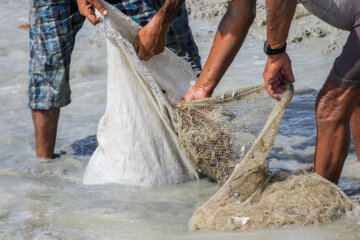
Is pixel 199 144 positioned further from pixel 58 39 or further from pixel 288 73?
pixel 58 39

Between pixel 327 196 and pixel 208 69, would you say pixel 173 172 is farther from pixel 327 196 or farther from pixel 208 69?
pixel 327 196

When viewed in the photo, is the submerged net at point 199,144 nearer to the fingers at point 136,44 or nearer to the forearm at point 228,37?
the fingers at point 136,44

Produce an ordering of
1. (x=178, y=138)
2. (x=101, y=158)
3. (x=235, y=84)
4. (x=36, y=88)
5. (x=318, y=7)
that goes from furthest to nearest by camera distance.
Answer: (x=235, y=84) → (x=36, y=88) → (x=101, y=158) → (x=178, y=138) → (x=318, y=7)

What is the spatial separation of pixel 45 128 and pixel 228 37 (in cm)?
141

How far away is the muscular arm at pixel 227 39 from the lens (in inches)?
113

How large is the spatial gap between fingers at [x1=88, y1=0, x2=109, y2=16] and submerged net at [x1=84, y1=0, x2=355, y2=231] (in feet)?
0.09

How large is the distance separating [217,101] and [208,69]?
0.18 meters

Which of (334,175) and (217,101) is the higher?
(217,101)

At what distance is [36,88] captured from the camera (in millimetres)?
3625

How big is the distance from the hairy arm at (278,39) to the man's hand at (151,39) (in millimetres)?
587

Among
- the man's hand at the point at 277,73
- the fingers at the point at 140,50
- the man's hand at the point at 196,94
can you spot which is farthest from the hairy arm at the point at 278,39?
the fingers at the point at 140,50

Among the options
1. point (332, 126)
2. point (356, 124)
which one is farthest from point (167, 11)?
point (356, 124)

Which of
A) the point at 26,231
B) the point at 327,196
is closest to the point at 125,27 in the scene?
the point at 26,231

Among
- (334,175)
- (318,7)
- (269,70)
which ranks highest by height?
(318,7)
